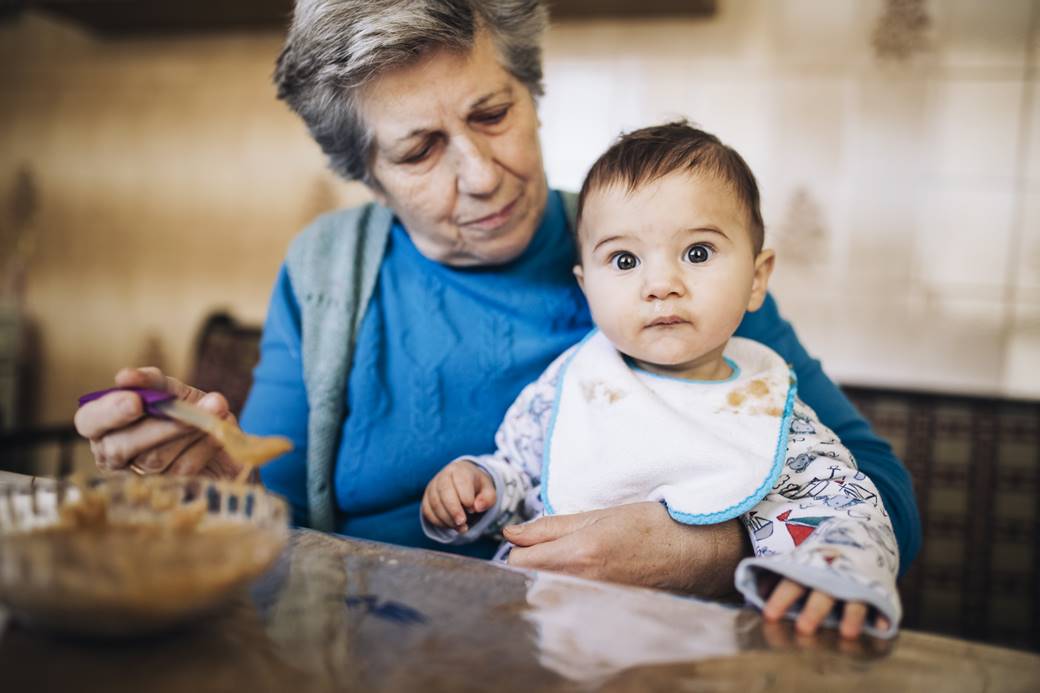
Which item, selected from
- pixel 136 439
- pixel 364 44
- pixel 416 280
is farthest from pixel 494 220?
pixel 136 439

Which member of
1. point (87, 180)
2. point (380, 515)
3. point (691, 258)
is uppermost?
point (87, 180)

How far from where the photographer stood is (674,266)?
112 centimetres

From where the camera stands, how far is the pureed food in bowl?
0.57m

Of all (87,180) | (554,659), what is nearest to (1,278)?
(87,180)

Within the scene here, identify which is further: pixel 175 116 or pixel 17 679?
pixel 175 116

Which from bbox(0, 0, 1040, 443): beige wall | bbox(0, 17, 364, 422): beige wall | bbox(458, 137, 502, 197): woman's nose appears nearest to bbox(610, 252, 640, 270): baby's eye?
bbox(458, 137, 502, 197): woman's nose

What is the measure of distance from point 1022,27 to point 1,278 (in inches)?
168

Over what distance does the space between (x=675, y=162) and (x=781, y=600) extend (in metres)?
0.62

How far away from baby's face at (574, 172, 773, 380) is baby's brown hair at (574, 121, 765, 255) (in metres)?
0.02

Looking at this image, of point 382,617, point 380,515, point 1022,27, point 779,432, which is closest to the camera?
point 382,617

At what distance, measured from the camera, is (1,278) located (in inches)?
149

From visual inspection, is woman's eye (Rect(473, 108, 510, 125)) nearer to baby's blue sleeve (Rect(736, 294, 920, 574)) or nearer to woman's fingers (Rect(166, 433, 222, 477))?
baby's blue sleeve (Rect(736, 294, 920, 574))

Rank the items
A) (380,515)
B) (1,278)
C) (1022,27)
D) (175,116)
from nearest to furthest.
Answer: (380,515) < (1022,27) < (175,116) < (1,278)

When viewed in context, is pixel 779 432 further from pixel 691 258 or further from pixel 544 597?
pixel 544 597
